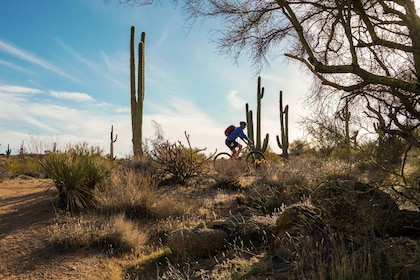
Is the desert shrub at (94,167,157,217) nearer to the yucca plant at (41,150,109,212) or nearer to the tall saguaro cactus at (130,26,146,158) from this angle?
the yucca plant at (41,150,109,212)

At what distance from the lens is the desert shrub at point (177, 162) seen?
12656 mm

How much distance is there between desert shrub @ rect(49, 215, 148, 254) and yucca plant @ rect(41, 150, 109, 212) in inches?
45.4

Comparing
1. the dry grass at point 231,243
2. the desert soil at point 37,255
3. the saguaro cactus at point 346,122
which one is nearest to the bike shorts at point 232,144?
the dry grass at point 231,243

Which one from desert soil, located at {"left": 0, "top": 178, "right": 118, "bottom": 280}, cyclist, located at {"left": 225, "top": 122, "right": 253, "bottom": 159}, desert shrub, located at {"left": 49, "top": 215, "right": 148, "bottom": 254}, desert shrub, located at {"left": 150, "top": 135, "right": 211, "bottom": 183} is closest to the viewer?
desert soil, located at {"left": 0, "top": 178, "right": 118, "bottom": 280}

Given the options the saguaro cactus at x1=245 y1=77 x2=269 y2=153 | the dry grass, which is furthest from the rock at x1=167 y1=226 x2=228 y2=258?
the saguaro cactus at x1=245 y1=77 x2=269 y2=153

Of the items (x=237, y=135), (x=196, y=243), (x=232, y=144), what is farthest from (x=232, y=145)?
(x=196, y=243)

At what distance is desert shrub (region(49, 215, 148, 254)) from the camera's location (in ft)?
24.5

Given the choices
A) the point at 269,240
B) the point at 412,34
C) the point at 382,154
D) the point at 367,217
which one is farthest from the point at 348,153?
the point at 269,240

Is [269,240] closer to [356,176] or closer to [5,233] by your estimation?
[356,176]

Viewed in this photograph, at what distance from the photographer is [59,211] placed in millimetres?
9055

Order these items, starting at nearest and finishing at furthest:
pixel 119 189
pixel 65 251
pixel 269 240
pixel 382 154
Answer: pixel 382 154 → pixel 269 240 → pixel 65 251 → pixel 119 189

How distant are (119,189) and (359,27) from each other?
6.31 meters

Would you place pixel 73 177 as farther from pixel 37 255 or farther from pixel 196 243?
pixel 196 243

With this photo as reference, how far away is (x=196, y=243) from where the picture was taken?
6.88 metres
